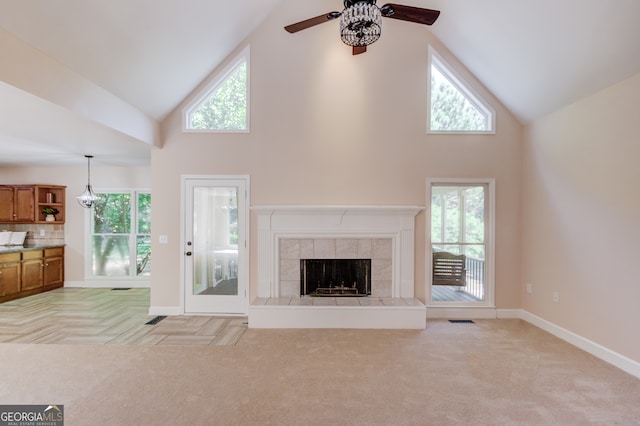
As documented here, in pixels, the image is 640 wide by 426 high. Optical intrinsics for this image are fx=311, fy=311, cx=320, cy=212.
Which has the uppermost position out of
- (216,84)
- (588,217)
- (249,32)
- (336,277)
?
(249,32)

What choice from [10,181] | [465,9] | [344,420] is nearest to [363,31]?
[465,9]

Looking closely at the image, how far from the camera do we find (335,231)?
Result: 4.42 m

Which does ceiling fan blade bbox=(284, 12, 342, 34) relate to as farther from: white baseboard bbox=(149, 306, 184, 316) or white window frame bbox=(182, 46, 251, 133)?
white baseboard bbox=(149, 306, 184, 316)

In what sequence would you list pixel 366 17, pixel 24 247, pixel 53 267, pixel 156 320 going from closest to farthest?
1. pixel 366 17
2. pixel 156 320
3. pixel 24 247
4. pixel 53 267

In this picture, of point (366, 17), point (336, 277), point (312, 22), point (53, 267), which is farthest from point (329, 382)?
point (53, 267)

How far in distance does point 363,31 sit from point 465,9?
203 centimetres

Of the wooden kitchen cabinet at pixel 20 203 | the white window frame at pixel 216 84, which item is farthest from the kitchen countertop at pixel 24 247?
the white window frame at pixel 216 84

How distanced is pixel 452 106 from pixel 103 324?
18.8ft

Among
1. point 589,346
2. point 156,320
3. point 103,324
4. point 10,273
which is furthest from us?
point 10,273

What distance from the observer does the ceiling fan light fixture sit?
2281mm

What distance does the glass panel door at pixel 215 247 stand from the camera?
179 inches

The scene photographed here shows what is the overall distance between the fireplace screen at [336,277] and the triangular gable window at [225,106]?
2.31m

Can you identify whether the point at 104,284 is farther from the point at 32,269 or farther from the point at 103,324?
the point at 103,324

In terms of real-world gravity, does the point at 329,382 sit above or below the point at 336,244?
below
